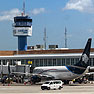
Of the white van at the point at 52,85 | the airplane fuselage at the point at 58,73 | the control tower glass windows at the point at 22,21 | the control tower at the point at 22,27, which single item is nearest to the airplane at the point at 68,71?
the airplane fuselage at the point at 58,73

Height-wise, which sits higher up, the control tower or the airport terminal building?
the control tower

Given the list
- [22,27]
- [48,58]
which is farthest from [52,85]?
[22,27]

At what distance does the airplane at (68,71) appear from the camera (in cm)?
7344

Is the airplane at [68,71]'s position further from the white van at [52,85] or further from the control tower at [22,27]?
the control tower at [22,27]

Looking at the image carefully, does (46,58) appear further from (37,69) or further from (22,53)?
(37,69)

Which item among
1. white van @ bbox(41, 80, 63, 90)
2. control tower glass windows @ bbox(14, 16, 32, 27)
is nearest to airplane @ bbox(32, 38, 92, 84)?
white van @ bbox(41, 80, 63, 90)

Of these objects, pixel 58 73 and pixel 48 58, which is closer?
pixel 58 73

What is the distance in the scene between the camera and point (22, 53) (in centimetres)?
10931

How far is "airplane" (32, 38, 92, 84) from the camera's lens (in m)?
73.4

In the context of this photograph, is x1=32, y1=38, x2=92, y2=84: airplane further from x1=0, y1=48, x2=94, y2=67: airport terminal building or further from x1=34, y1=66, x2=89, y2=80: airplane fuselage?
x1=0, y1=48, x2=94, y2=67: airport terminal building

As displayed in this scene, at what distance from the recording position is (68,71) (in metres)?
74.2

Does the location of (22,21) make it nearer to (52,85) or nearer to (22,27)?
(22,27)

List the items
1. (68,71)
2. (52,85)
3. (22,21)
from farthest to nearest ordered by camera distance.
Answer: (22,21) < (68,71) < (52,85)

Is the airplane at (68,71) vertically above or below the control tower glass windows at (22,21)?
below
